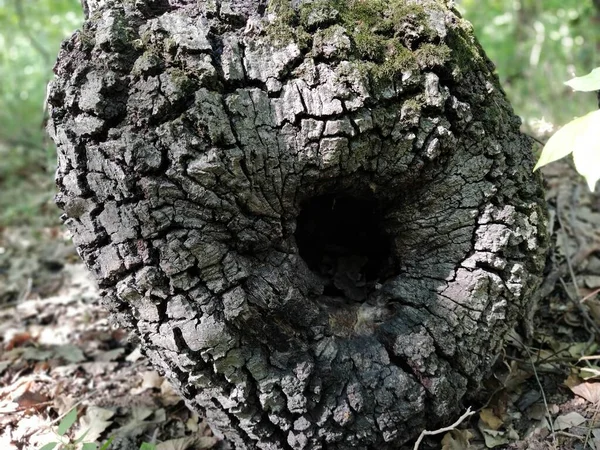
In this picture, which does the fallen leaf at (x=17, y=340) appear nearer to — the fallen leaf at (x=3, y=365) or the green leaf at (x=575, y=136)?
the fallen leaf at (x=3, y=365)

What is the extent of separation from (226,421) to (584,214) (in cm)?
261

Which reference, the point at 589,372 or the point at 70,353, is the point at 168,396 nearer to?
the point at 70,353

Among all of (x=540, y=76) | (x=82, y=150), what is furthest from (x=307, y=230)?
(x=540, y=76)

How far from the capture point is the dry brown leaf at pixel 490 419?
2.05m

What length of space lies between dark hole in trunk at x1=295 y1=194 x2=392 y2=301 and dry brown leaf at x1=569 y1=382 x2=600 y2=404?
940 millimetres

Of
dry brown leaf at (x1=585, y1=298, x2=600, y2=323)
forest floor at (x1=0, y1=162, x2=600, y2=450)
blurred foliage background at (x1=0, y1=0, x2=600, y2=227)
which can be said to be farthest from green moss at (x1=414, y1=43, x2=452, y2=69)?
blurred foliage background at (x1=0, y1=0, x2=600, y2=227)

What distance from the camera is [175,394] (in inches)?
94.1

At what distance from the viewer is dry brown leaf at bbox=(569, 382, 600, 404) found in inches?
80.5

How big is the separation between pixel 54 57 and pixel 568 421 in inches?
289

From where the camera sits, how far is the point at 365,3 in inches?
73.2

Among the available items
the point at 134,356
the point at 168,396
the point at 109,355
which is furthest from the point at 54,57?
the point at 168,396

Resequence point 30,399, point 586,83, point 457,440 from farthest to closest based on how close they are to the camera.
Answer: point 30,399 → point 457,440 → point 586,83

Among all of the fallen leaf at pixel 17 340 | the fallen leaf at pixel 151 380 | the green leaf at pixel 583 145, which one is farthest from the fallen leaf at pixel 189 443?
the green leaf at pixel 583 145

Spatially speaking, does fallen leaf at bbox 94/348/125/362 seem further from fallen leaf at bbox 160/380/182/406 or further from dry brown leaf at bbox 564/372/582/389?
dry brown leaf at bbox 564/372/582/389
